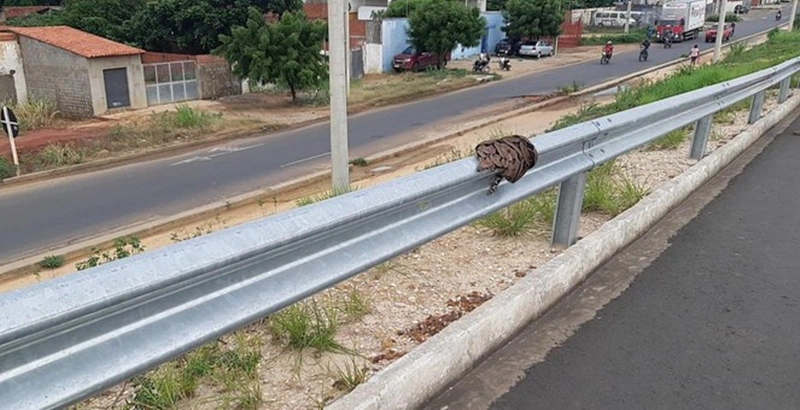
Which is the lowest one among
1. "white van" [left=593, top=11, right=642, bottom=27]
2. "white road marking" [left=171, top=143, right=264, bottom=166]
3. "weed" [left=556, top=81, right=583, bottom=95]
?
"white road marking" [left=171, top=143, right=264, bottom=166]

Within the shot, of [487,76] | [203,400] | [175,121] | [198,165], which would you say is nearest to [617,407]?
[203,400]

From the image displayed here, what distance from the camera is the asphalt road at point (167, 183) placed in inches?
595

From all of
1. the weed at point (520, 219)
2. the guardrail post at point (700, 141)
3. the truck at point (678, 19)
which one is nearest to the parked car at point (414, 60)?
the truck at point (678, 19)

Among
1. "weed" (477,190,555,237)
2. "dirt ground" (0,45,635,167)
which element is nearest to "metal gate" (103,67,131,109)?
"dirt ground" (0,45,635,167)

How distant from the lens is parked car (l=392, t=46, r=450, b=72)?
45656 millimetres

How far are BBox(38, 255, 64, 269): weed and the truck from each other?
65.4m

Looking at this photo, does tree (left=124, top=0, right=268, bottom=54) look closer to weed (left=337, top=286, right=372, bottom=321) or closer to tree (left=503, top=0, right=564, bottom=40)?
tree (left=503, top=0, right=564, bottom=40)

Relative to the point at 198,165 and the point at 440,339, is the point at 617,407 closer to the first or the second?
the point at 440,339

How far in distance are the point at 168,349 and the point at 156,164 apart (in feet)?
68.8

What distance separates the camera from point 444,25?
A: 43.9 metres

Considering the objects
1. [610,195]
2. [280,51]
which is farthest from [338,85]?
[280,51]

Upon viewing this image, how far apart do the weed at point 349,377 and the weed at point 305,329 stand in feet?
0.80

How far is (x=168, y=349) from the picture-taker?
211cm

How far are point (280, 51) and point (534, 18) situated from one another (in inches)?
1239
